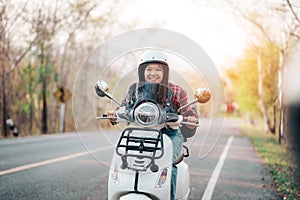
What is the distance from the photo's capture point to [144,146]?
3750mm

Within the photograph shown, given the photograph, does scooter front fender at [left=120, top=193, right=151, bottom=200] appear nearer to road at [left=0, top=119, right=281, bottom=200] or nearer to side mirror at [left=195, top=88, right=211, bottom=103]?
road at [left=0, top=119, right=281, bottom=200]

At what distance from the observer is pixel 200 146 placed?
4.27 metres

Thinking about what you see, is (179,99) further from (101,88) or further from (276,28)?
(276,28)

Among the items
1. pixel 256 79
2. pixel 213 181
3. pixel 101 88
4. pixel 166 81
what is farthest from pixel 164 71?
pixel 256 79

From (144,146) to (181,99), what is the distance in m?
0.66

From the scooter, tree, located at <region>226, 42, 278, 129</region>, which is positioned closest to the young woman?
the scooter

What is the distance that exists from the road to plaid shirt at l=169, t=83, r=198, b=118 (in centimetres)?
25

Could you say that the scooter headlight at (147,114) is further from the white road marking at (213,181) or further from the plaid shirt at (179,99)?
the white road marking at (213,181)

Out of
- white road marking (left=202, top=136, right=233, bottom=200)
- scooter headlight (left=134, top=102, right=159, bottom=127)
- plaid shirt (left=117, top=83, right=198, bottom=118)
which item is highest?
plaid shirt (left=117, top=83, right=198, bottom=118)

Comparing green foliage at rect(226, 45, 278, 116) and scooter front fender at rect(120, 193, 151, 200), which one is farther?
green foliage at rect(226, 45, 278, 116)

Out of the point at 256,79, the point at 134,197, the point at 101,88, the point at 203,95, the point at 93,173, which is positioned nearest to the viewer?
the point at 134,197

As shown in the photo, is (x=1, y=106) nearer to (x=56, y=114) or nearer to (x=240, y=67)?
(x=56, y=114)

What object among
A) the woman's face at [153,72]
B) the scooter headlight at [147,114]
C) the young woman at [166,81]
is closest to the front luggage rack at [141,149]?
the scooter headlight at [147,114]

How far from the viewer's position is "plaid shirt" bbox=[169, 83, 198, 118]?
4.05 meters
